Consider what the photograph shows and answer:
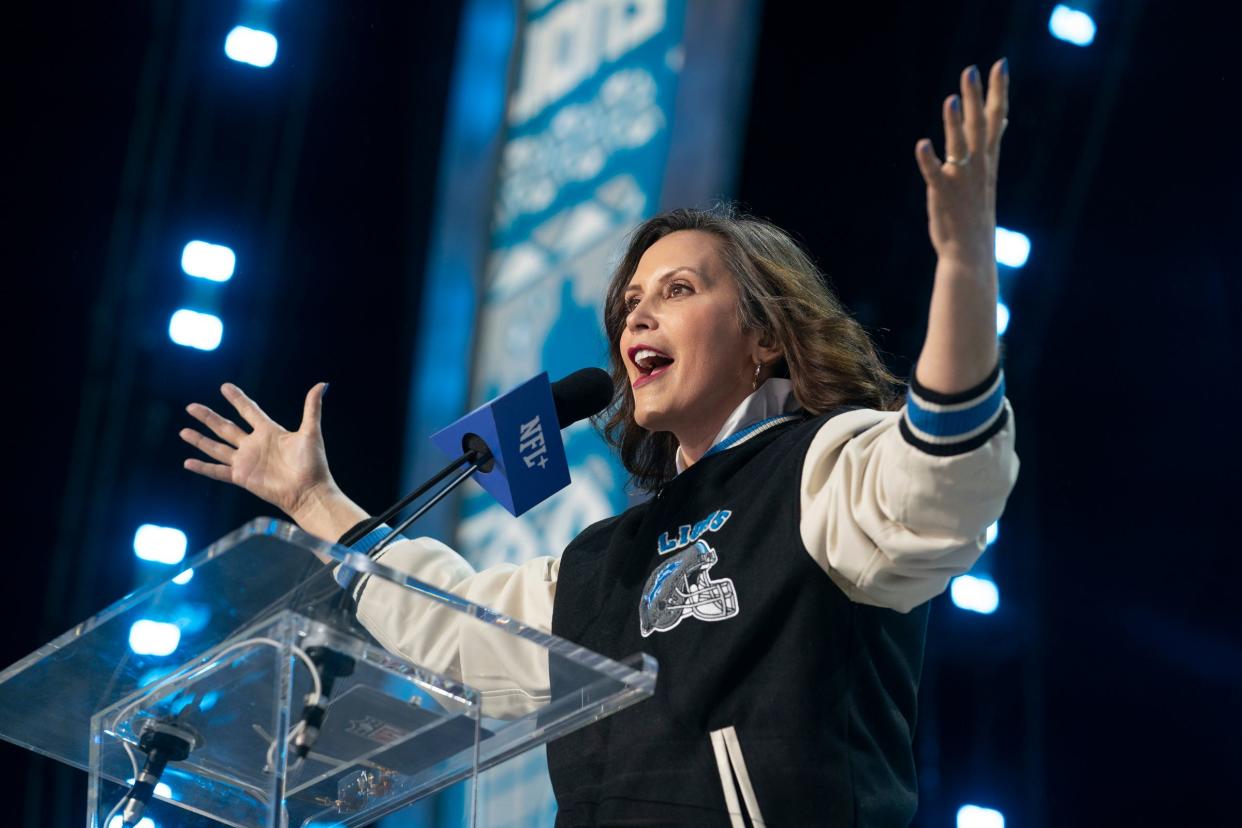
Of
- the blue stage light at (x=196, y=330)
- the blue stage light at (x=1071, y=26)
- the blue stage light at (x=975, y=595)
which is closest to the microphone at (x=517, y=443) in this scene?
the blue stage light at (x=196, y=330)

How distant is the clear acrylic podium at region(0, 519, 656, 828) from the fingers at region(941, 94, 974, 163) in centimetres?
57

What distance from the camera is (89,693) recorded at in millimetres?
1548

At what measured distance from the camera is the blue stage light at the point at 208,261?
338 centimetres

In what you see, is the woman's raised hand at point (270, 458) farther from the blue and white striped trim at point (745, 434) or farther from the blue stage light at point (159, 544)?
the blue stage light at point (159, 544)

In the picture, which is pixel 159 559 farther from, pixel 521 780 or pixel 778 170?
pixel 778 170

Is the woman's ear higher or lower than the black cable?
higher

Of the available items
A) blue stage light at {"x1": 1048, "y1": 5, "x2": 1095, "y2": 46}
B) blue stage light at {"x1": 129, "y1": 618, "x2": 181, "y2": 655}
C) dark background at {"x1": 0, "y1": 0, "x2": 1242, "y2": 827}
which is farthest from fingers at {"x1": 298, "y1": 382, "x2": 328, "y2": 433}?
blue stage light at {"x1": 1048, "y1": 5, "x2": 1095, "y2": 46}

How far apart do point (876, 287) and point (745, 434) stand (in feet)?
4.83

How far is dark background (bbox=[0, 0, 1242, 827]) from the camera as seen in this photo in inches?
128

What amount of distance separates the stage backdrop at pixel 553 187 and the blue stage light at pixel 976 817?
3.21 ft

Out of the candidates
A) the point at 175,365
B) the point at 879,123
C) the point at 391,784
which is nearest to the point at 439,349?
the point at 175,365

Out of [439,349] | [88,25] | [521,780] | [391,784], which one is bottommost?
[391,784]

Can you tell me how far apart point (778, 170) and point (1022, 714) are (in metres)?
1.34

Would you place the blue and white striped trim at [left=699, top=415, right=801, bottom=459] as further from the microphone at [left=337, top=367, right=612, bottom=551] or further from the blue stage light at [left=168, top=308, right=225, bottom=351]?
the blue stage light at [left=168, top=308, right=225, bottom=351]
